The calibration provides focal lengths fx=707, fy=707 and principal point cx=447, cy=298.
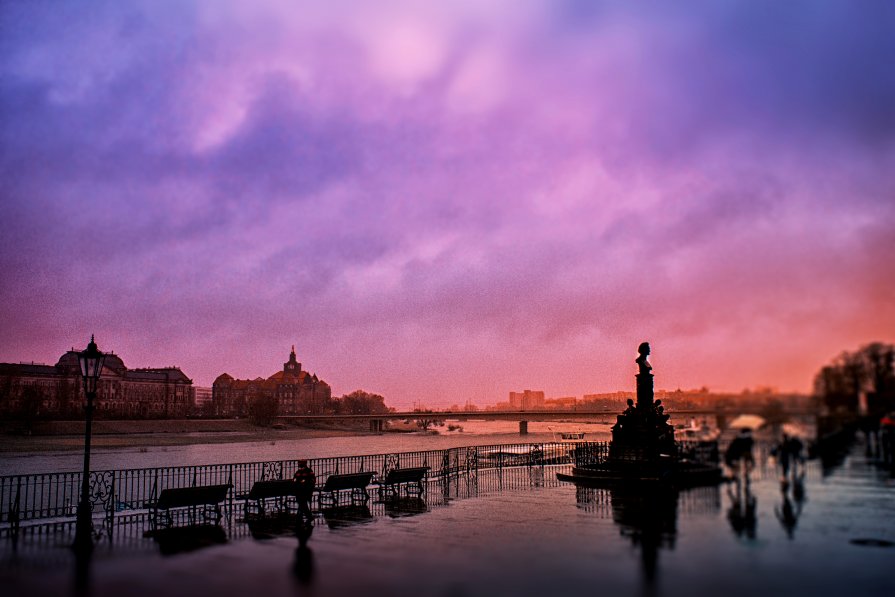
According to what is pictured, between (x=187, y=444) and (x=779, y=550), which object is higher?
(x=779, y=550)

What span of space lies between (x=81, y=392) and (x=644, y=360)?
135 metres

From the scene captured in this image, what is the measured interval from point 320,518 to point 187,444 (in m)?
90.7

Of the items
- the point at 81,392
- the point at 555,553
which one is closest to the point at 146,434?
the point at 81,392

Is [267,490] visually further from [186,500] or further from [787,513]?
[787,513]

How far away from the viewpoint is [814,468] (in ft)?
46.4

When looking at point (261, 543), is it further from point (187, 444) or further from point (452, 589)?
point (187, 444)

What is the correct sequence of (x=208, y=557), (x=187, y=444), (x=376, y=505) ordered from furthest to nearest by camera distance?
(x=187, y=444)
(x=376, y=505)
(x=208, y=557)

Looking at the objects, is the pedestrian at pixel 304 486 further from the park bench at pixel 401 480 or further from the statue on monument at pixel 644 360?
the statue on monument at pixel 644 360

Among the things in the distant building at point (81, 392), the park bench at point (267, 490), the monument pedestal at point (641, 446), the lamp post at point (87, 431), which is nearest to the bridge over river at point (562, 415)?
the monument pedestal at point (641, 446)

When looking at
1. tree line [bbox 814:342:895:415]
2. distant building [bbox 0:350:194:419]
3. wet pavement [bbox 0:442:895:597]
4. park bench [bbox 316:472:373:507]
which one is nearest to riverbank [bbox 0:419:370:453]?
distant building [bbox 0:350:194:419]

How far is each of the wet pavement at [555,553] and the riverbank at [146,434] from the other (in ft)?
272

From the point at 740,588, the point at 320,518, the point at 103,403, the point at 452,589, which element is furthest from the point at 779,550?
the point at 103,403

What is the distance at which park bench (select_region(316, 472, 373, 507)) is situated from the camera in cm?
2094

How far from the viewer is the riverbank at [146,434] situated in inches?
3759
